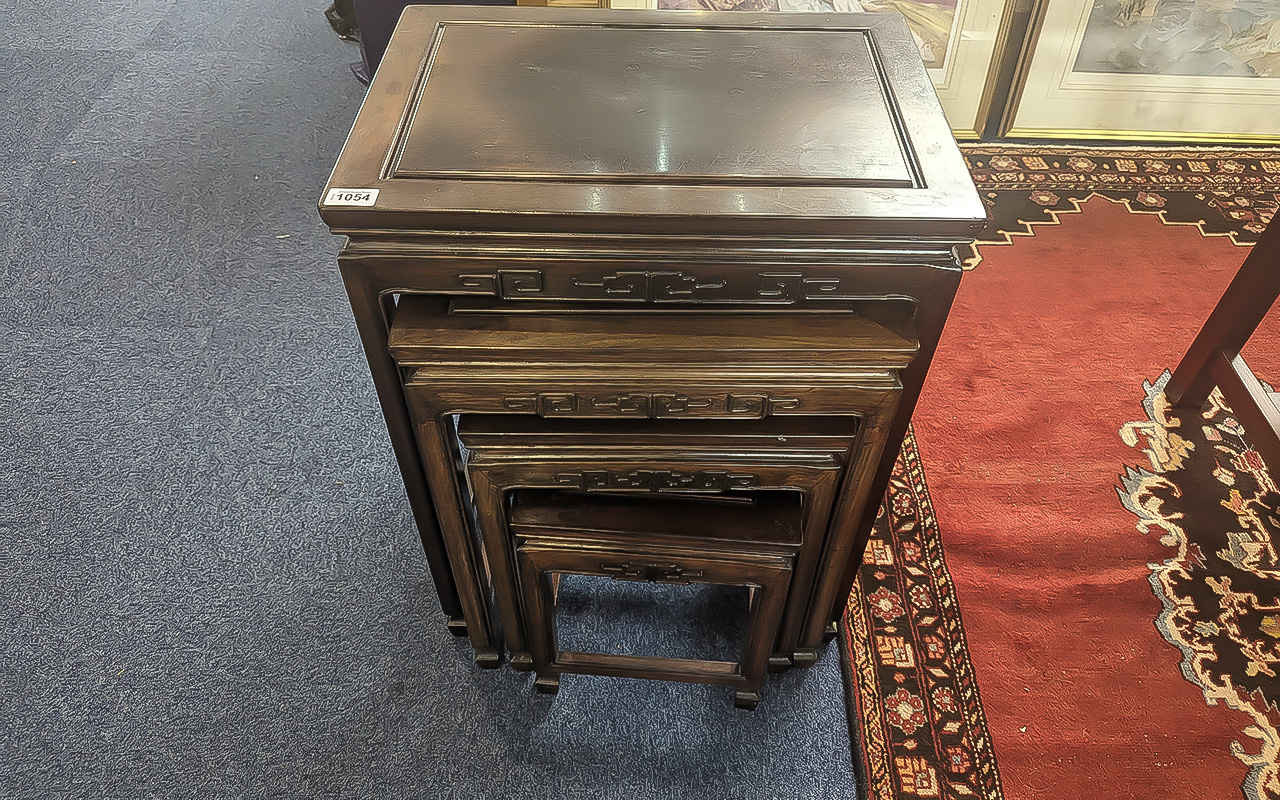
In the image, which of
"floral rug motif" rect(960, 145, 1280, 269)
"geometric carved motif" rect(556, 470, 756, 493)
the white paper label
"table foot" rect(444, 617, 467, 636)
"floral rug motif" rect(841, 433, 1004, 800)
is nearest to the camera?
the white paper label

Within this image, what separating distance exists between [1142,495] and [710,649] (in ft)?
3.02

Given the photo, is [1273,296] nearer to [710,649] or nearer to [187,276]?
[710,649]

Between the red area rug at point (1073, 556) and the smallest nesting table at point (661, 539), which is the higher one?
the smallest nesting table at point (661, 539)

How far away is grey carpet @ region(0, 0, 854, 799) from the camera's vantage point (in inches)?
51.6

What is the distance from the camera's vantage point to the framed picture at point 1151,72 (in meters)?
2.36

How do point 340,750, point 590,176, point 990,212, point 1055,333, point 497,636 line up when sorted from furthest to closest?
point 990,212
point 1055,333
point 497,636
point 340,750
point 590,176

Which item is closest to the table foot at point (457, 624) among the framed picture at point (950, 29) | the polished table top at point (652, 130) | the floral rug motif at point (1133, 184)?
the polished table top at point (652, 130)

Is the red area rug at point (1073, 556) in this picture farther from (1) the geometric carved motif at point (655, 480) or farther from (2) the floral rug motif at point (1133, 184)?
(1) the geometric carved motif at point (655, 480)

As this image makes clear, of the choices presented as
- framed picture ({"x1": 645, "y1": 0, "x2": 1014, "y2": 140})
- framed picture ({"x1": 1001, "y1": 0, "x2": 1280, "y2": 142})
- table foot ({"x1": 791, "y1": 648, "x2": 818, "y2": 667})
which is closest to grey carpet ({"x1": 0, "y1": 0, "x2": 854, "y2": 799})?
table foot ({"x1": 791, "y1": 648, "x2": 818, "y2": 667})

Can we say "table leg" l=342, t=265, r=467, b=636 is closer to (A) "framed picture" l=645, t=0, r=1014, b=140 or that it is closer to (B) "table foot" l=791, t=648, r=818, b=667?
(B) "table foot" l=791, t=648, r=818, b=667

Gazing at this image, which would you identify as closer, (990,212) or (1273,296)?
(1273,296)

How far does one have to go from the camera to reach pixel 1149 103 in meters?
2.52

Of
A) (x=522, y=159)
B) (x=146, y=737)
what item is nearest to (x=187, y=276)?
(x=146, y=737)

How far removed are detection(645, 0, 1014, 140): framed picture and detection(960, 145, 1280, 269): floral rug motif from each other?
0.59 ft
